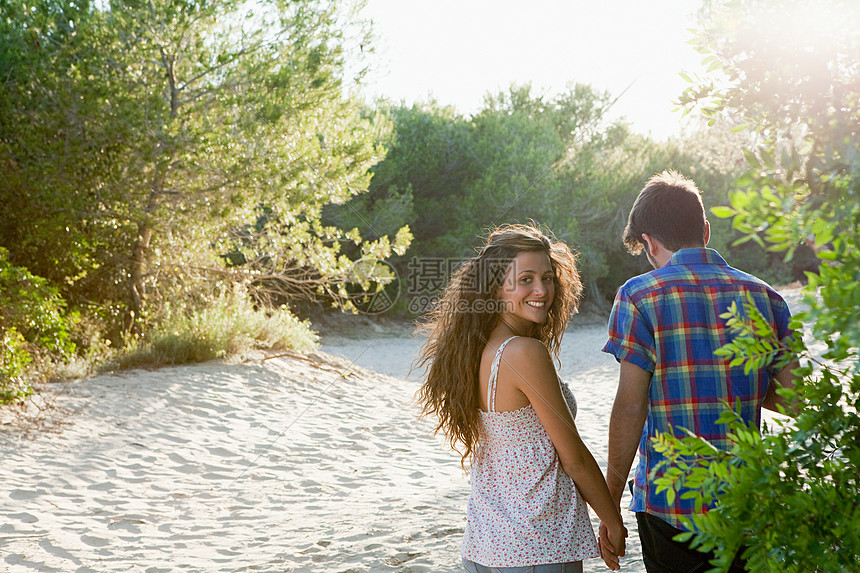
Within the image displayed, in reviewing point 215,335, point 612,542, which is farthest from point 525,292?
point 215,335

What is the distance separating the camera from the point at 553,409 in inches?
75.4

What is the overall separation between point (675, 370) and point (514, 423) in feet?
1.73

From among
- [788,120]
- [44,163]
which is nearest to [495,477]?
[788,120]

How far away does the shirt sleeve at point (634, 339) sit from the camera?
2.13 metres

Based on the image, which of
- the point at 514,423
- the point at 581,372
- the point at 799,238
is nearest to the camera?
the point at 799,238

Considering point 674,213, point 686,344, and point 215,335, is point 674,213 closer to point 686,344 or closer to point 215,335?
point 686,344

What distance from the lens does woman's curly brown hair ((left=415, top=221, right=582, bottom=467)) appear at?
82.4 inches

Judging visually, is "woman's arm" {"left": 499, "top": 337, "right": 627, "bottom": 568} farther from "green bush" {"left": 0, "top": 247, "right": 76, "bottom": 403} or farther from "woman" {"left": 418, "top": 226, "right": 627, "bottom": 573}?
"green bush" {"left": 0, "top": 247, "right": 76, "bottom": 403}

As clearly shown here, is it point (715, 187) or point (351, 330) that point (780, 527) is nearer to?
point (351, 330)

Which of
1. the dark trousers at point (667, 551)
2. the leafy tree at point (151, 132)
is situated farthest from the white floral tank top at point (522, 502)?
the leafy tree at point (151, 132)

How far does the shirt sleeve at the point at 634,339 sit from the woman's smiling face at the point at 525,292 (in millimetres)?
219

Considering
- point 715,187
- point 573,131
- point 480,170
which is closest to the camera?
point 480,170

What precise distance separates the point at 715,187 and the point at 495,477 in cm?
2244

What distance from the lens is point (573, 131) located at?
83.3 feet
